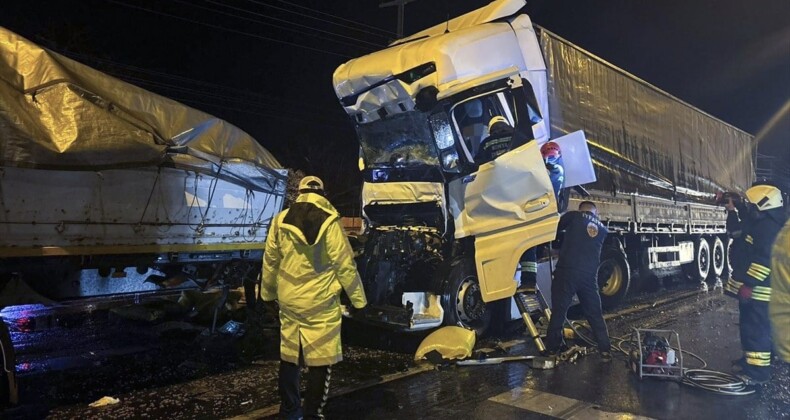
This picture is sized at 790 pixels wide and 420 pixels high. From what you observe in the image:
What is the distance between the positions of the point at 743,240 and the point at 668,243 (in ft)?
22.2

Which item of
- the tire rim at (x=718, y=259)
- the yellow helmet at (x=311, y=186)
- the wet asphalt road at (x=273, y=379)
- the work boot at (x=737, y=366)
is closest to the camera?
the yellow helmet at (x=311, y=186)

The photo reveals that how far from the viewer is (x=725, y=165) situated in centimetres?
1431

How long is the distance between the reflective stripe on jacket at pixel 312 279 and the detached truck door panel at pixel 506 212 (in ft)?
9.66

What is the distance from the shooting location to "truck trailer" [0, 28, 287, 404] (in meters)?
4.69

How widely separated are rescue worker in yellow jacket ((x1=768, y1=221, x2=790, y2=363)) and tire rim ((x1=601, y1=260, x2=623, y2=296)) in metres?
5.43

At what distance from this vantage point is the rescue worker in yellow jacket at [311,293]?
374 cm

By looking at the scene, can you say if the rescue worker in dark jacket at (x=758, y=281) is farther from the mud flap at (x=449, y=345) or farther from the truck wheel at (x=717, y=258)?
the truck wheel at (x=717, y=258)

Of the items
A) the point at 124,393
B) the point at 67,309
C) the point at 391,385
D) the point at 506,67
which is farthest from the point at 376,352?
the point at 506,67

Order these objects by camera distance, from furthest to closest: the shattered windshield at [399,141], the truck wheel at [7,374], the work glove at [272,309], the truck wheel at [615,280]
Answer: the truck wheel at [615,280] → the work glove at [272,309] → the shattered windshield at [399,141] → the truck wheel at [7,374]

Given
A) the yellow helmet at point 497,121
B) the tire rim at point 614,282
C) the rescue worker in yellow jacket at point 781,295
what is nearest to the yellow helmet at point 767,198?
the rescue worker in yellow jacket at point 781,295

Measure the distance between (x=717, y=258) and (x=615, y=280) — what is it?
21.3 feet

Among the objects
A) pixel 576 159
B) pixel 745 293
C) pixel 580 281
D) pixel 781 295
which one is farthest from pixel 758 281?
pixel 576 159

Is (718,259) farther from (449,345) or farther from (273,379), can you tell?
(273,379)

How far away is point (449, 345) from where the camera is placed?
18.9 feet
